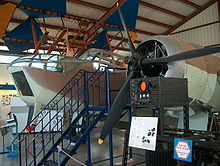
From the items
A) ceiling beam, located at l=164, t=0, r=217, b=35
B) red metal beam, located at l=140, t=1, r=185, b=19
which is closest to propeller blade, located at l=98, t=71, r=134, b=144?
red metal beam, located at l=140, t=1, r=185, b=19

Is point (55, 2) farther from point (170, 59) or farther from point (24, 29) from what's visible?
point (170, 59)

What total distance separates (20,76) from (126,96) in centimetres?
434

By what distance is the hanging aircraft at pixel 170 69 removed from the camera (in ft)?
12.2

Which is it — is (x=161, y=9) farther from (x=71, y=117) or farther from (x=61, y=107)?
(x=71, y=117)

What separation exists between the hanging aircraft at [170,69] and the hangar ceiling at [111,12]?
1210 centimetres

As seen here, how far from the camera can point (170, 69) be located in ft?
13.5

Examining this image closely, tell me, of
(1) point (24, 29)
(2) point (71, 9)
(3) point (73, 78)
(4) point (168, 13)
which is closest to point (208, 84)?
(3) point (73, 78)

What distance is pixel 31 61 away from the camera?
23.2 ft

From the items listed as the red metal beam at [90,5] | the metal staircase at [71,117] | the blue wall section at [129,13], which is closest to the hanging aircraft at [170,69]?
the metal staircase at [71,117]

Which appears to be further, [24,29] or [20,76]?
[24,29]

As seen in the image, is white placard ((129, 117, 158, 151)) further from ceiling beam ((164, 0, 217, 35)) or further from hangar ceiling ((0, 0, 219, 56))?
ceiling beam ((164, 0, 217, 35))

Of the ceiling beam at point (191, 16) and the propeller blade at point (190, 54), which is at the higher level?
the ceiling beam at point (191, 16)

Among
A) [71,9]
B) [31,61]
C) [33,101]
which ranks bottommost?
[33,101]

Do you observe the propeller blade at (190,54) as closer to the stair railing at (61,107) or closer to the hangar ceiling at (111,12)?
the stair railing at (61,107)
